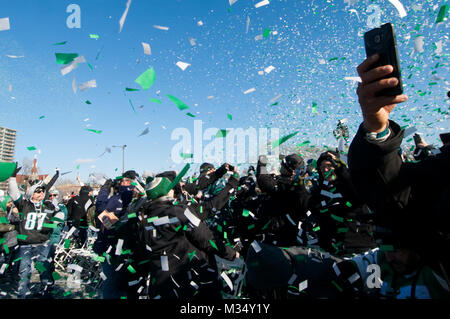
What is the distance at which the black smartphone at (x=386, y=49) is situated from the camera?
3.78 ft

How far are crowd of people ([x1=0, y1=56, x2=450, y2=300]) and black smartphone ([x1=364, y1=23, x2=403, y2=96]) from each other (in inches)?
1.2

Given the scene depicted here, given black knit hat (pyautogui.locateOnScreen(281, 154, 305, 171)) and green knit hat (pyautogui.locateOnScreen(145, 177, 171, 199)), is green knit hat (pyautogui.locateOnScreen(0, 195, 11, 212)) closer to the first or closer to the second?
green knit hat (pyautogui.locateOnScreen(145, 177, 171, 199))

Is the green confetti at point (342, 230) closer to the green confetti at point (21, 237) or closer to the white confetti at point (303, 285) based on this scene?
the white confetti at point (303, 285)

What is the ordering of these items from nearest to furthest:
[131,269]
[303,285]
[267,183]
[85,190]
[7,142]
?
1. [303,285]
2. [131,269]
3. [267,183]
4. [85,190]
5. [7,142]

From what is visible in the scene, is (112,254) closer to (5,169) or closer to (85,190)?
(5,169)

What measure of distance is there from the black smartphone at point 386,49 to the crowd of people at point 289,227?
0.10 ft

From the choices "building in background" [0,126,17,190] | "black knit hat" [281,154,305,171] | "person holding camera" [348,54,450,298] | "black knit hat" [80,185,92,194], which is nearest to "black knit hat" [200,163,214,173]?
"black knit hat" [281,154,305,171]

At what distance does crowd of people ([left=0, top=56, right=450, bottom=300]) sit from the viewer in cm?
132

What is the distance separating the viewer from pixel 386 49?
1.17 metres

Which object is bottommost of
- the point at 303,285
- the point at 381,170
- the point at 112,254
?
the point at 112,254

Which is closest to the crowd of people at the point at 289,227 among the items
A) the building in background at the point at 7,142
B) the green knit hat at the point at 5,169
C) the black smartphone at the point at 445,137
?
the black smartphone at the point at 445,137

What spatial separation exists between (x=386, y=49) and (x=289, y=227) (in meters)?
3.92

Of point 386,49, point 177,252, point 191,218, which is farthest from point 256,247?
point 177,252
